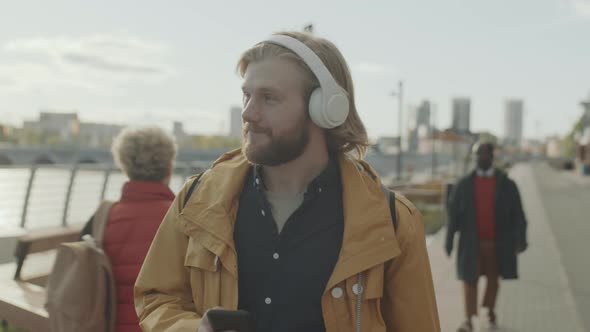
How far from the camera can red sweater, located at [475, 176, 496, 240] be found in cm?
600

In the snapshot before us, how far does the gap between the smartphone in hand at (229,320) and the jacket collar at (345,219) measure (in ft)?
0.73

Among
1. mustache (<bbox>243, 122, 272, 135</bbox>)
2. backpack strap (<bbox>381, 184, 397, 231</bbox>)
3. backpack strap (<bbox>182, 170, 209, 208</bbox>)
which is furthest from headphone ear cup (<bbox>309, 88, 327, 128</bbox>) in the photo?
backpack strap (<bbox>182, 170, 209, 208</bbox>)

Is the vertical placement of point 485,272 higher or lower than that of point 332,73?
lower

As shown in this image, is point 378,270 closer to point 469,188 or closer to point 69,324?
point 69,324

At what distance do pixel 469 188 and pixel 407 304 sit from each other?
4320 millimetres

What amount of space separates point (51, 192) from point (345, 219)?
7546 mm

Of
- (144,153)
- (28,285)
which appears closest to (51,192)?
(28,285)

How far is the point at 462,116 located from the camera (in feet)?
52.3

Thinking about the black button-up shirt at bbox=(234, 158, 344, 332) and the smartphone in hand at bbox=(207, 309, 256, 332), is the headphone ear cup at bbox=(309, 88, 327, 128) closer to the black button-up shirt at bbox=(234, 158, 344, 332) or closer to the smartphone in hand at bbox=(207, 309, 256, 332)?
the black button-up shirt at bbox=(234, 158, 344, 332)

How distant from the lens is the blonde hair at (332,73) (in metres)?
1.99

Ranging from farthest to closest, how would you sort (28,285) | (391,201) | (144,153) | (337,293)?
(28,285) < (144,153) < (391,201) < (337,293)

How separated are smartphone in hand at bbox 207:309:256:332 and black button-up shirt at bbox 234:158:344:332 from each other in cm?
23

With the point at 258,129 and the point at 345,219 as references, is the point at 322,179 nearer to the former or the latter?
the point at 345,219

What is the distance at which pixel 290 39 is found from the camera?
1.98 metres
